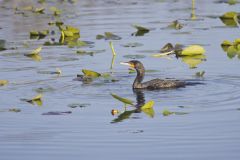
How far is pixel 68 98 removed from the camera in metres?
13.6

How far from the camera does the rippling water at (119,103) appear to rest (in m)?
10.3

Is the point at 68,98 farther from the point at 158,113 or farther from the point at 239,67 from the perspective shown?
the point at 239,67

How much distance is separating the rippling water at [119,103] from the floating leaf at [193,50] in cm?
30

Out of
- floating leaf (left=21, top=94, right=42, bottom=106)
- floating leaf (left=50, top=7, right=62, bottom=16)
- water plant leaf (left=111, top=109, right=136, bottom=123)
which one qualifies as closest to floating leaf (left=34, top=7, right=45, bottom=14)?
floating leaf (left=50, top=7, right=62, bottom=16)

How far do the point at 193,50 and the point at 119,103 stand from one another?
437cm

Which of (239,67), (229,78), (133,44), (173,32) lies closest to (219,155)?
(229,78)

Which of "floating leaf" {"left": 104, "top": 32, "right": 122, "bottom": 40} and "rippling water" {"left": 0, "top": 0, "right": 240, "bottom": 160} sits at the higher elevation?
"floating leaf" {"left": 104, "top": 32, "right": 122, "bottom": 40}

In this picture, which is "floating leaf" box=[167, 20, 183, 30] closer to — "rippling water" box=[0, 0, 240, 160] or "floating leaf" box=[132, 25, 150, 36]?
"rippling water" box=[0, 0, 240, 160]

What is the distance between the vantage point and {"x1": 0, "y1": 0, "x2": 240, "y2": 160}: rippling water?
10.3m

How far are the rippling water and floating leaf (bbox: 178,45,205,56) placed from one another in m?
A: 0.30

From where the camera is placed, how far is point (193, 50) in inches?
672

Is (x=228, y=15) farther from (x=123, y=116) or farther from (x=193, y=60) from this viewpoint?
(x=123, y=116)

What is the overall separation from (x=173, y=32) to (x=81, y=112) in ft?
27.2

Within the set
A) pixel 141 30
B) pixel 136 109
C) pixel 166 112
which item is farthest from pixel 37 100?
pixel 141 30
